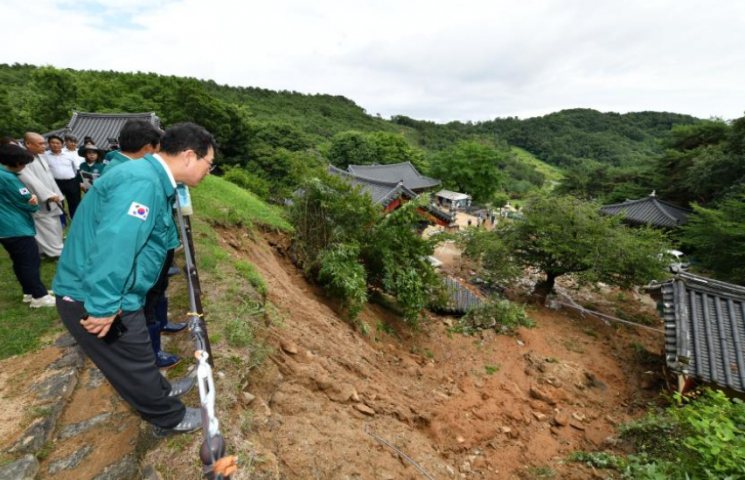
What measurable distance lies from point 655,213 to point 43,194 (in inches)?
1112

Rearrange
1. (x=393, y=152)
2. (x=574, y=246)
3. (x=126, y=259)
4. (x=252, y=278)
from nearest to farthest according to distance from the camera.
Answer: (x=126, y=259) → (x=252, y=278) → (x=574, y=246) → (x=393, y=152)

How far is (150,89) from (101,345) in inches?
1591

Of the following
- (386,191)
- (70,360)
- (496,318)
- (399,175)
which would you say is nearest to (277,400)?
(70,360)

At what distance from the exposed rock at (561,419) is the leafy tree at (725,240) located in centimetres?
1213

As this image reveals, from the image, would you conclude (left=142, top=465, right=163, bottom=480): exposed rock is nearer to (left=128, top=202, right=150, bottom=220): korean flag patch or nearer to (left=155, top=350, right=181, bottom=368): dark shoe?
(left=155, top=350, right=181, bottom=368): dark shoe

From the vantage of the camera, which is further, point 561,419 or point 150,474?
point 561,419

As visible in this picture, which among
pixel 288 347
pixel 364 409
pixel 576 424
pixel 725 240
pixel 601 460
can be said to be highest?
pixel 725 240

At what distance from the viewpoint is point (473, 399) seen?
659 centimetres

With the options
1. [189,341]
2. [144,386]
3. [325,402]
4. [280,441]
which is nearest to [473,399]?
[325,402]

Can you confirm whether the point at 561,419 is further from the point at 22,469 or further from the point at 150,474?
the point at 22,469

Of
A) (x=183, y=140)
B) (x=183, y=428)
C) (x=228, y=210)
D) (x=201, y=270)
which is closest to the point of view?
(x=183, y=140)

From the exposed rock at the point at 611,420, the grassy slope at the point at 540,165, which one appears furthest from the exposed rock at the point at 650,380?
the grassy slope at the point at 540,165

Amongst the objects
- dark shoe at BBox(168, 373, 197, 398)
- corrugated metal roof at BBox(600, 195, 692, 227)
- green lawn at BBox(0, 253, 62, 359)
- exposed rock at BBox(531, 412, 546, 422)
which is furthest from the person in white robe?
corrugated metal roof at BBox(600, 195, 692, 227)

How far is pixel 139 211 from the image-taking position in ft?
6.32
